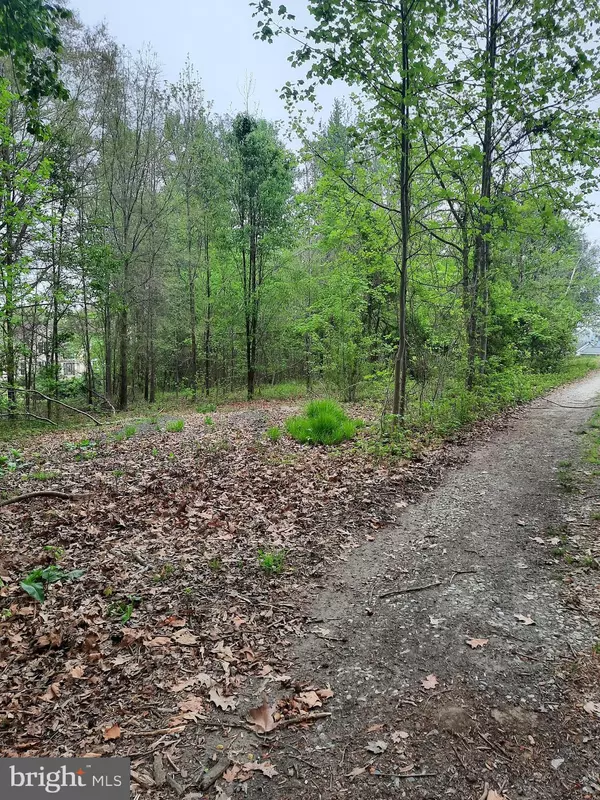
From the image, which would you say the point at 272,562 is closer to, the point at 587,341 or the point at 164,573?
the point at 164,573

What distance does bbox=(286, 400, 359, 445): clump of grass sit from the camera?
7.64m

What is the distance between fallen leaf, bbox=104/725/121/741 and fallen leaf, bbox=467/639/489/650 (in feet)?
7.40

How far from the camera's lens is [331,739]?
2.35 metres

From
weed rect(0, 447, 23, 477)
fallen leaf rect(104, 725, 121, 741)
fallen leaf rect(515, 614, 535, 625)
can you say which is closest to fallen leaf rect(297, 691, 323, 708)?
fallen leaf rect(104, 725, 121, 741)

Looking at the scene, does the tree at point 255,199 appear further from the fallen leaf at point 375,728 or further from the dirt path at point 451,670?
the fallen leaf at point 375,728

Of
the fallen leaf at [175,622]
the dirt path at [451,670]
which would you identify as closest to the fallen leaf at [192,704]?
the dirt path at [451,670]

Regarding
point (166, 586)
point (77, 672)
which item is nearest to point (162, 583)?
point (166, 586)

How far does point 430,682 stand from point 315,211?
9.35m

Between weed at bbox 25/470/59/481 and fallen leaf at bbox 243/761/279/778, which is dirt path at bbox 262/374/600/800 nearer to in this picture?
fallen leaf at bbox 243/761/279/778

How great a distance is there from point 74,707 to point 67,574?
4.74ft

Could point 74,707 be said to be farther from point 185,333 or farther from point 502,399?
point 185,333

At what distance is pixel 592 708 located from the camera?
2.39m

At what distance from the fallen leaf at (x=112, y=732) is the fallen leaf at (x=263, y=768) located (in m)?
0.74

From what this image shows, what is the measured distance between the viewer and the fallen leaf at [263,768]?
217 cm
